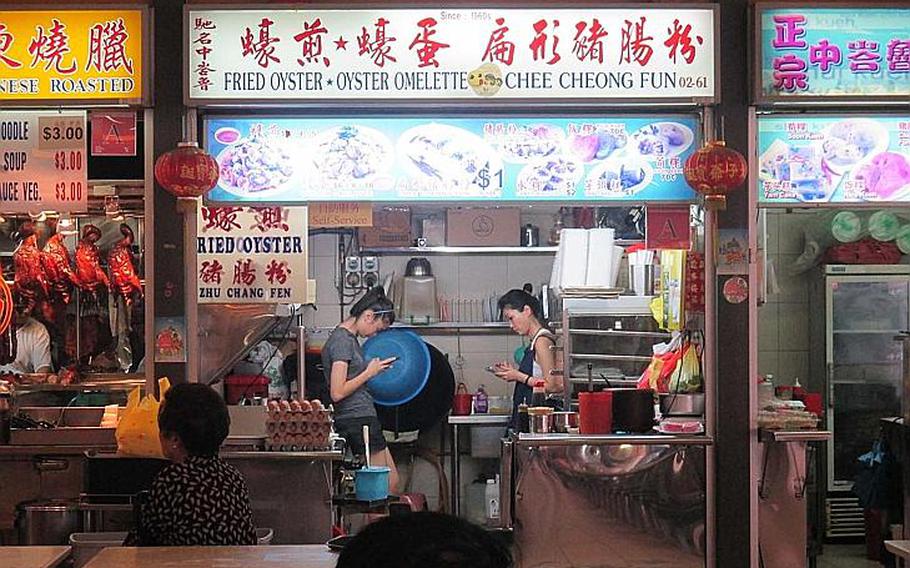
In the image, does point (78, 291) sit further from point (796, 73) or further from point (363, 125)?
point (796, 73)

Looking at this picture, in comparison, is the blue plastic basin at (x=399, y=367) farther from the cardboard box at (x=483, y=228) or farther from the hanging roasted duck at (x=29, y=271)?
the hanging roasted duck at (x=29, y=271)

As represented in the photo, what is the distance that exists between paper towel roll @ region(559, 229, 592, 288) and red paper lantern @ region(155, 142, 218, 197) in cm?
309

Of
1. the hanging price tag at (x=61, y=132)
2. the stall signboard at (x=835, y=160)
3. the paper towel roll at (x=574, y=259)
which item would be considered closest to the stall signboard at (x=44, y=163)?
the hanging price tag at (x=61, y=132)

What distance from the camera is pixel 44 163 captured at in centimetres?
615

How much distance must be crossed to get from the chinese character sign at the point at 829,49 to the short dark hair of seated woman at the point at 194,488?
3.42m

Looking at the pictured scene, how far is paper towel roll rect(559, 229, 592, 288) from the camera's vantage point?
8125 mm

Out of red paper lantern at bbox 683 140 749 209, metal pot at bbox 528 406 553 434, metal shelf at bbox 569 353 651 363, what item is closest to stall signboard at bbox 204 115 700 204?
red paper lantern at bbox 683 140 749 209

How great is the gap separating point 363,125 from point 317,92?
0.31 metres

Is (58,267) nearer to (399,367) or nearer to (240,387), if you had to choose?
(240,387)

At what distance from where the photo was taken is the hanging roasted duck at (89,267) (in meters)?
7.77

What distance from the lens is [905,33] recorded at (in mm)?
6070

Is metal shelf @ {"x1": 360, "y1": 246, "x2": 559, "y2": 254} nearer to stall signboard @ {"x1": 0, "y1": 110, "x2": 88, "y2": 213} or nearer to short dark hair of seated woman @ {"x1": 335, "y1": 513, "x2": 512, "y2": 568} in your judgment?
stall signboard @ {"x1": 0, "y1": 110, "x2": 88, "y2": 213}

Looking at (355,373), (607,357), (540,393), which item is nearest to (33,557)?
(355,373)

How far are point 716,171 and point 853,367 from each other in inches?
169
